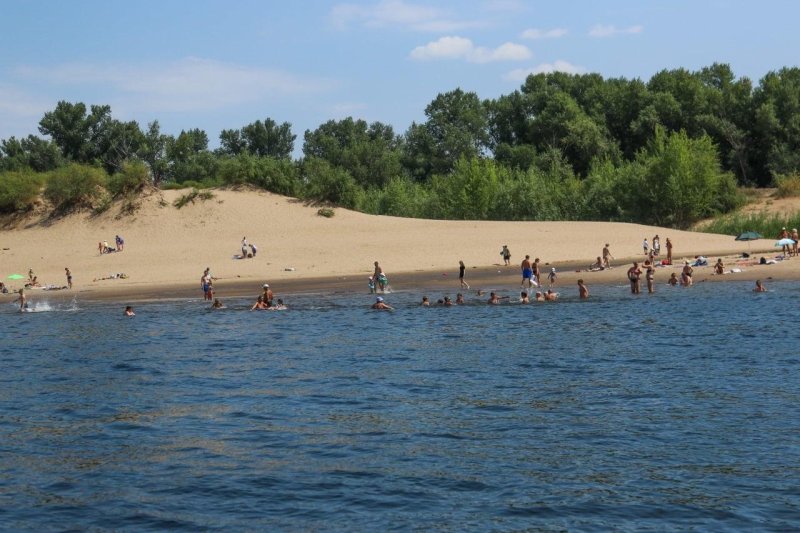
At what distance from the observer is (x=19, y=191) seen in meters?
70.9

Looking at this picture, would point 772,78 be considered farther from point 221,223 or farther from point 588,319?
point 588,319

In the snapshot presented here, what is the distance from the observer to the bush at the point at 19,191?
70875mm

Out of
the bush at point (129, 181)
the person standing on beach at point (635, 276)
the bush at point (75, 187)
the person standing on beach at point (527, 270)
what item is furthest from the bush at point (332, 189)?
the person standing on beach at point (635, 276)

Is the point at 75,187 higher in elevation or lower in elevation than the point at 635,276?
higher

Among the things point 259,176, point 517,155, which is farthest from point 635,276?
point 517,155

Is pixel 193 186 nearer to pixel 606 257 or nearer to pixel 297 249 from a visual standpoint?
pixel 297 249

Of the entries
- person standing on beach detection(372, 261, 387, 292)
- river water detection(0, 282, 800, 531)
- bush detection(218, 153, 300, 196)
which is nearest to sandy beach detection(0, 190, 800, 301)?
bush detection(218, 153, 300, 196)

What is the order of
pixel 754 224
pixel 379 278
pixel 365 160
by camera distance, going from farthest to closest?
pixel 365 160, pixel 754 224, pixel 379 278

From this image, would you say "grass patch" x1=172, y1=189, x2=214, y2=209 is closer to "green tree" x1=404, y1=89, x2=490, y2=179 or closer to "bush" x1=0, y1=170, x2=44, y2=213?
"bush" x1=0, y1=170, x2=44, y2=213

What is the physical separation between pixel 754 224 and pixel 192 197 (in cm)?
3901

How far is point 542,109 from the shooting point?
10431cm

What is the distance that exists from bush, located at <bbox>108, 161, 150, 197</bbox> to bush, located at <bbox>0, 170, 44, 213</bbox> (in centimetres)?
613

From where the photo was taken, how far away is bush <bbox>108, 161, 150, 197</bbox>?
6994 cm

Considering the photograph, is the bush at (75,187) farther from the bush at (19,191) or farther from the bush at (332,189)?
the bush at (332,189)
